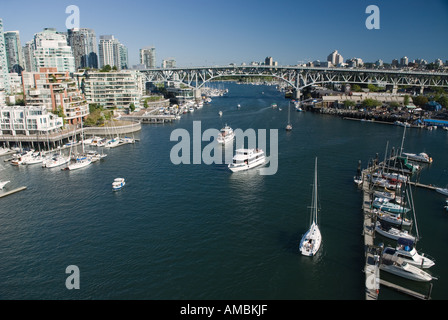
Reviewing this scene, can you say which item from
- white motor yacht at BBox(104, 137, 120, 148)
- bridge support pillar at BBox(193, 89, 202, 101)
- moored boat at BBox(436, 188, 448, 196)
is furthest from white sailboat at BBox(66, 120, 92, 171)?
bridge support pillar at BBox(193, 89, 202, 101)

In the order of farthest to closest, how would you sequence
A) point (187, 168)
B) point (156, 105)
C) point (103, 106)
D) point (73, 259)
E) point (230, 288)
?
point (156, 105) → point (103, 106) → point (187, 168) → point (73, 259) → point (230, 288)

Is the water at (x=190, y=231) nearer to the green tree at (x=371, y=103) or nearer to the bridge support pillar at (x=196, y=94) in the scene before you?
the green tree at (x=371, y=103)

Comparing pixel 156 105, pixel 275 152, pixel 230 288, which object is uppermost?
pixel 156 105

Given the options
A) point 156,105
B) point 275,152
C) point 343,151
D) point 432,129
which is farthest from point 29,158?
point 432,129

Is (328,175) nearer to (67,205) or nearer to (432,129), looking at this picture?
(67,205)

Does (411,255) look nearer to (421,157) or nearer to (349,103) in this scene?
(421,157)

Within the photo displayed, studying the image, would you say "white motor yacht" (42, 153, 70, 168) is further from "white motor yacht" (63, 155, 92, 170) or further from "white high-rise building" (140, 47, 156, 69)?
"white high-rise building" (140, 47, 156, 69)
